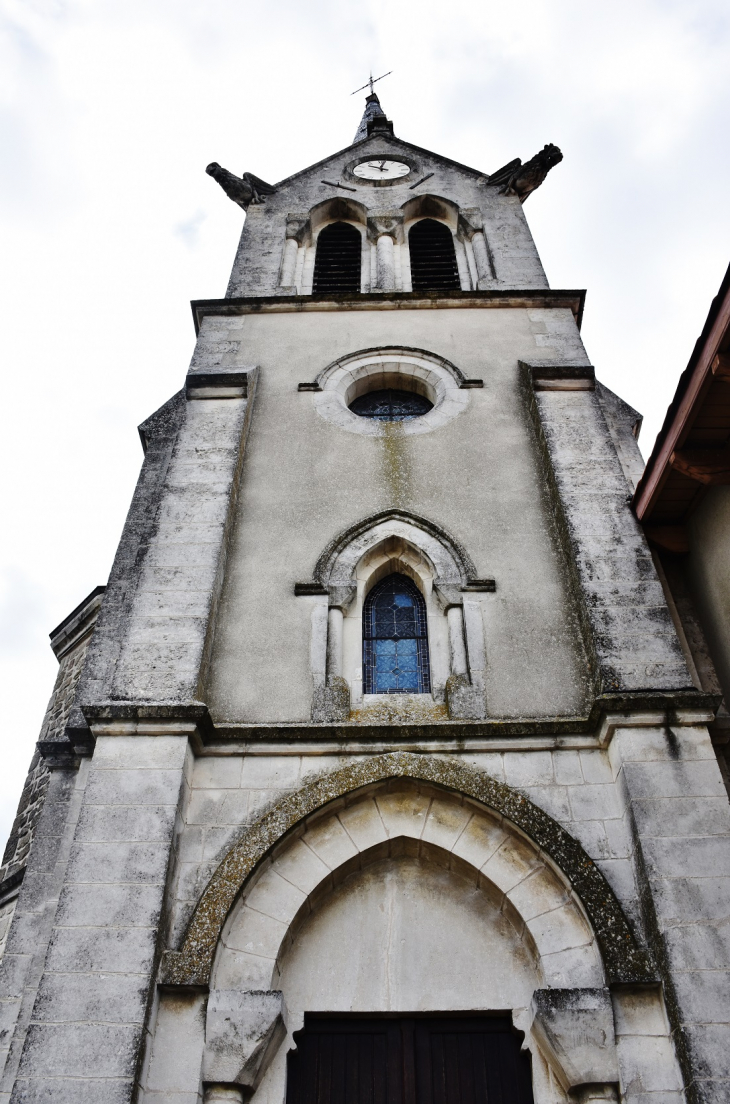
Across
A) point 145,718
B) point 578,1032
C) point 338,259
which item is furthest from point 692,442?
point 338,259

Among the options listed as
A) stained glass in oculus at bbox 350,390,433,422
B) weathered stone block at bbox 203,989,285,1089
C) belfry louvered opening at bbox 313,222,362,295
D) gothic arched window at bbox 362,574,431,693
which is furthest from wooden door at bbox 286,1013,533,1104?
belfry louvered opening at bbox 313,222,362,295

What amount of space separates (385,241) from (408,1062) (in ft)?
34.1

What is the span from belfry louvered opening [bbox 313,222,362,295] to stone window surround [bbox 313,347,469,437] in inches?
92.7

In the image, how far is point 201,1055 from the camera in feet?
16.3

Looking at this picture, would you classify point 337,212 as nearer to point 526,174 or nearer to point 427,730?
point 526,174

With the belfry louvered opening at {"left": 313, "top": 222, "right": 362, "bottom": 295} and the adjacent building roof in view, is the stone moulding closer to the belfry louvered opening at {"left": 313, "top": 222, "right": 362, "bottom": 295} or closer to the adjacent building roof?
the adjacent building roof

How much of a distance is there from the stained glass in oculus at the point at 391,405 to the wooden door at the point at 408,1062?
576 centimetres

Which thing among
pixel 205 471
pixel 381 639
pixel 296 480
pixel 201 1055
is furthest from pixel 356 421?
pixel 201 1055

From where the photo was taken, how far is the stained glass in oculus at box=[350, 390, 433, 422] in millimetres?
9461

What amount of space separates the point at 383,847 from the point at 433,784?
1.79 ft

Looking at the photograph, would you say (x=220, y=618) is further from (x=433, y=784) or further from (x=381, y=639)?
(x=433, y=784)

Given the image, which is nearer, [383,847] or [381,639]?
[383,847]

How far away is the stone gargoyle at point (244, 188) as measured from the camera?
13547 millimetres

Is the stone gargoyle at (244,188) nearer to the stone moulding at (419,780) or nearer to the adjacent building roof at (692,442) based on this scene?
the adjacent building roof at (692,442)
